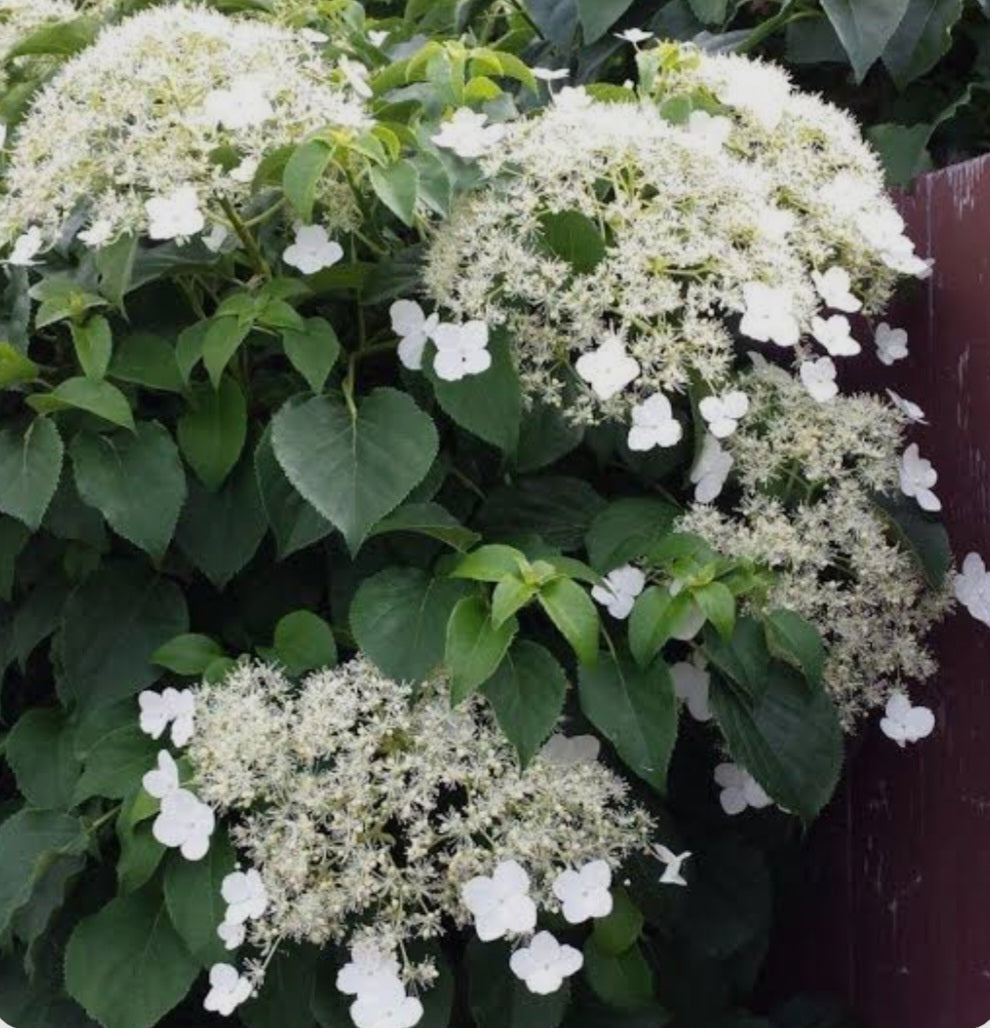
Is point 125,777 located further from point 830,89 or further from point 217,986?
point 830,89

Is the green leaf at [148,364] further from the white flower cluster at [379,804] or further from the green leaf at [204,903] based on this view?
the green leaf at [204,903]

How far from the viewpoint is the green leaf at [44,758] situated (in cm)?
150

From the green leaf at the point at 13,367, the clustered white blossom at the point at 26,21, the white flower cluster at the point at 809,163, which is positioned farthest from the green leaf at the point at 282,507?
the clustered white blossom at the point at 26,21

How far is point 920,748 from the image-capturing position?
5.58 feet

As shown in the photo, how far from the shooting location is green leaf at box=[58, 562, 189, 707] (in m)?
1.48

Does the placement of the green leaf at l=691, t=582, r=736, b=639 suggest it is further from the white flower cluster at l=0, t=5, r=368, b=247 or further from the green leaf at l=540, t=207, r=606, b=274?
the white flower cluster at l=0, t=5, r=368, b=247

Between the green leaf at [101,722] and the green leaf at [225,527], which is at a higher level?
the green leaf at [225,527]

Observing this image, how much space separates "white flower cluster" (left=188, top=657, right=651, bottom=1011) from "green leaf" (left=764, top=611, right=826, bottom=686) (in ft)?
0.62

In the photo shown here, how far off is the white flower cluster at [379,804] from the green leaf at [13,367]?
1.08ft

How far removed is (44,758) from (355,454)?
1.42 ft

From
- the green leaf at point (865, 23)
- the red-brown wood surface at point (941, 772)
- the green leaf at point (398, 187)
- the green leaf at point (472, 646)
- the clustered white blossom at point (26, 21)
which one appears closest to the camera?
the green leaf at point (472, 646)

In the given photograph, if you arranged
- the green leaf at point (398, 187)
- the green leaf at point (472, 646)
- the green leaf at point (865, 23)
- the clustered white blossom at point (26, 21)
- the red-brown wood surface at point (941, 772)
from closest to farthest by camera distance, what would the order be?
the green leaf at point (472, 646) → the green leaf at point (398, 187) → the red-brown wood surface at point (941, 772) → the green leaf at point (865, 23) → the clustered white blossom at point (26, 21)

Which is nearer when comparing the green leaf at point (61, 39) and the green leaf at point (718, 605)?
the green leaf at point (718, 605)

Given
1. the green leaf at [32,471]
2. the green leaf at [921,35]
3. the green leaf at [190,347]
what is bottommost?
the green leaf at [32,471]
